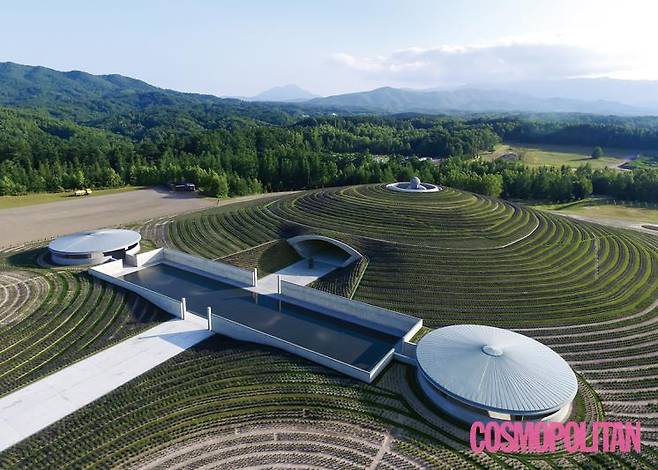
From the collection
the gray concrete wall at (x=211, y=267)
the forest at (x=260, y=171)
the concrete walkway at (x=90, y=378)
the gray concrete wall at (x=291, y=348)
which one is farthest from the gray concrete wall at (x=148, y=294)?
the forest at (x=260, y=171)

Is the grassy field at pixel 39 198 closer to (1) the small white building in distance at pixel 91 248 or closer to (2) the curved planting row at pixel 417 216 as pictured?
(1) the small white building in distance at pixel 91 248

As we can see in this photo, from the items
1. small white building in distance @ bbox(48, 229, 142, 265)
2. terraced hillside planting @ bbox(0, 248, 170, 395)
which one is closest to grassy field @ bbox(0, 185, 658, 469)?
terraced hillside planting @ bbox(0, 248, 170, 395)

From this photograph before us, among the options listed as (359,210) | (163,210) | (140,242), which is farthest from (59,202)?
(359,210)

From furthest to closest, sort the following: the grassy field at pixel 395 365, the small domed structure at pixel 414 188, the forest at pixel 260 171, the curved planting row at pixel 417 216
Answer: the forest at pixel 260 171 < the small domed structure at pixel 414 188 < the curved planting row at pixel 417 216 < the grassy field at pixel 395 365

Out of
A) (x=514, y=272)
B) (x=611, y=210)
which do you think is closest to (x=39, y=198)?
(x=514, y=272)

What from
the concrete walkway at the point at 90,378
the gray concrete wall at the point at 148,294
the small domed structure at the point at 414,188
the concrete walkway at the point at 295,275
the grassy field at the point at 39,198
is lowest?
the concrete walkway at the point at 90,378
